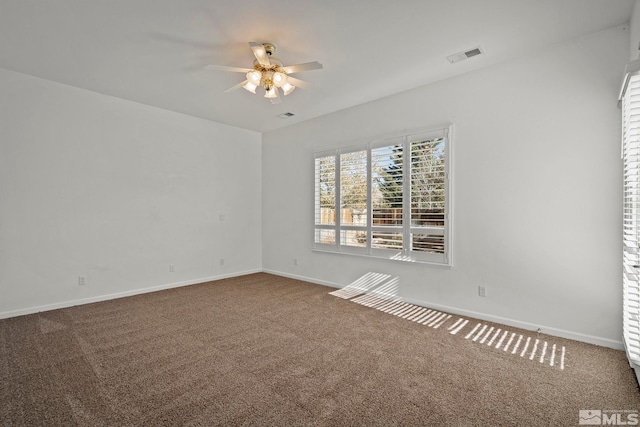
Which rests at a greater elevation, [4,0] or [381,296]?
[4,0]

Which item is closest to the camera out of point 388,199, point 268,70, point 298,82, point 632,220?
point 632,220

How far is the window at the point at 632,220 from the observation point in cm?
213

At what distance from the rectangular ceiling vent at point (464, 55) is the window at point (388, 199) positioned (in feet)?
2.61

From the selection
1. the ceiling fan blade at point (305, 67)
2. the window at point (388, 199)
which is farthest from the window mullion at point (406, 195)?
the ceiling fan blade at point (305, 67)

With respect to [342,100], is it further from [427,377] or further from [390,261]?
[427,377]

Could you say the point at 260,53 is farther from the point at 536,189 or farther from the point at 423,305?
the point at 423,305

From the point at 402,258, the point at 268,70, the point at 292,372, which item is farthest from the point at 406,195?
the point at 292,372

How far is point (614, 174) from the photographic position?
9.11 ft

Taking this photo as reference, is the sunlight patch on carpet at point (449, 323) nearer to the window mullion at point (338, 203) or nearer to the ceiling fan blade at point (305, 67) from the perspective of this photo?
the window mullion at point (338, 203)

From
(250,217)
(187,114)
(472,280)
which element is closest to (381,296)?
(472,280)

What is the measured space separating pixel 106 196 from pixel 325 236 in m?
3.36

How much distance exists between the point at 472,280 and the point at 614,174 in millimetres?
1664

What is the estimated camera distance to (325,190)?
5.32m

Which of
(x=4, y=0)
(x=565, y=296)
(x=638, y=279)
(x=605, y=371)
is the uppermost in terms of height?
(x=4, y=0)
